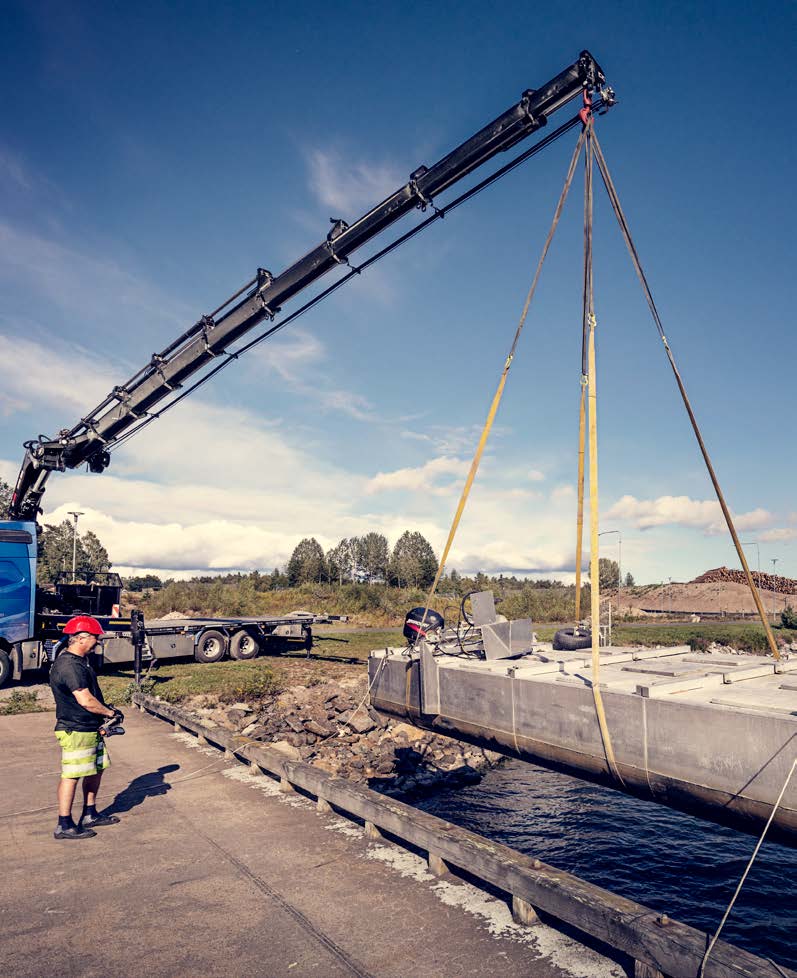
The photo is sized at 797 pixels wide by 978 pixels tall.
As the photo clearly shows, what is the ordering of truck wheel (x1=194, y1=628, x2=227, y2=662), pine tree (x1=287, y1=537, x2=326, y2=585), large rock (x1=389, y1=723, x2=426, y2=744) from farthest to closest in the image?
pine tree (x1=287, y1=537, x2=326, y2=585)
truck wheel (x1=194, y1=628, x2=227, y2=662)
large rock (x1=389, y1=723, x2=426, y2=744)

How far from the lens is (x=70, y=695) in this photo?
6719 millimetres

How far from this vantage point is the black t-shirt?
21.8 feet

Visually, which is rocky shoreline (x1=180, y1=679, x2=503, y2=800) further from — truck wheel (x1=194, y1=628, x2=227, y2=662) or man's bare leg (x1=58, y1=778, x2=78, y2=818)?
man's bare leg (x1=58, y1=778, x2=78, y2=818)

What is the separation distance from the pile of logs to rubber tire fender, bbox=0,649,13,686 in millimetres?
98363

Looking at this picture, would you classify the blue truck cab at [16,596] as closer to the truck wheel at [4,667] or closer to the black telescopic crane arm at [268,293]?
the truck wheel at [4,667]

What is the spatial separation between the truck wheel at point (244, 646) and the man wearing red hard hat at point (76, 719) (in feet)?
55.4

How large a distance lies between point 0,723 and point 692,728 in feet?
43.4

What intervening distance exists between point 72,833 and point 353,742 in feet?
32.6

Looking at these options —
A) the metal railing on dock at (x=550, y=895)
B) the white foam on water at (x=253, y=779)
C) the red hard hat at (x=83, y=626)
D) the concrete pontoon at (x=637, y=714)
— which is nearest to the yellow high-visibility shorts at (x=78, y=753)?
the red hard hat at (x=83, y=626)

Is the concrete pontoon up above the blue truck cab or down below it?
below

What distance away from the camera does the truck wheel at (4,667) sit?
53.3 feet

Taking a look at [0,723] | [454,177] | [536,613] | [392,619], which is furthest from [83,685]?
[536,613]

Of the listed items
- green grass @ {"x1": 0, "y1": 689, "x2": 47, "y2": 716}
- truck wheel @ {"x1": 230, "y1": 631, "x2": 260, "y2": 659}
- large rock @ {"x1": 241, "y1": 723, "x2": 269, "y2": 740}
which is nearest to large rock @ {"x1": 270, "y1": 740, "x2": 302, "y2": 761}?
large rock @ {"x1": 241, "y1": 723, "x2": 269, "y2": 740}

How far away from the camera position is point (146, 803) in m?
7.92
